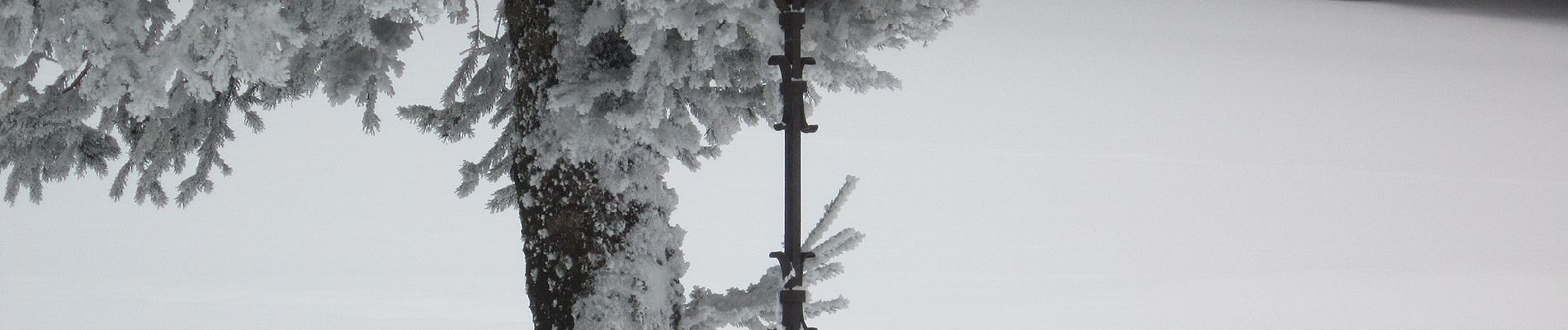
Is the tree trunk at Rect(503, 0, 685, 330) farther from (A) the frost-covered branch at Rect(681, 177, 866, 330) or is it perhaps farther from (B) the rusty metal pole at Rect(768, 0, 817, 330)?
(B) the rusty metal pole at Rect(768, 0, 817, 330)

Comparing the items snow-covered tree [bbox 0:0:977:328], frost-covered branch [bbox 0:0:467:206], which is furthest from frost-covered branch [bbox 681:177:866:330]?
frost-covered branch [bbox 0:0:467:206]

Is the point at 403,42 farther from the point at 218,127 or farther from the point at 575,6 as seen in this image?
the point at 218,127

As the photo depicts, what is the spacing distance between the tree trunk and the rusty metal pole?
28cm

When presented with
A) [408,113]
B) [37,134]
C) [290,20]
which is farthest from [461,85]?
[37,134]

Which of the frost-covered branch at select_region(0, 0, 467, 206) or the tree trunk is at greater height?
the frost-covered branch at select_region(0, 0, 467, 206)

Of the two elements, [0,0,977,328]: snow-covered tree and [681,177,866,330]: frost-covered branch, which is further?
[681,177,866,330]: frost-covered branch

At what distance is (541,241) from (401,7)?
22.2 inches

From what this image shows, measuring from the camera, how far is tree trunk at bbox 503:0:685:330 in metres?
2.48

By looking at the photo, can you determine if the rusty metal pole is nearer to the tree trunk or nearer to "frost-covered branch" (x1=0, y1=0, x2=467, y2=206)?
the tree trunk

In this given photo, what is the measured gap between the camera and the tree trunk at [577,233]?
248cm

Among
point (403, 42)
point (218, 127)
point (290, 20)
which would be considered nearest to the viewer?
point (290, 20)

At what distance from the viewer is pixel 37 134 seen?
3135mm

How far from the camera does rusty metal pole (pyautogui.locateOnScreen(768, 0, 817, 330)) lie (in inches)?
92.2

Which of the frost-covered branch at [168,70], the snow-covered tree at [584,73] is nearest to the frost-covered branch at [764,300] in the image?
the snow-covered tree at [584,73]
